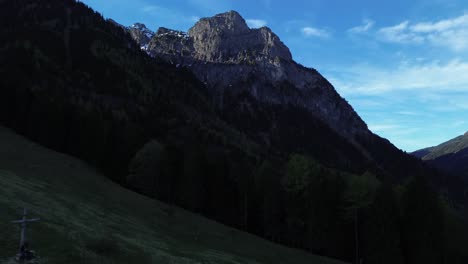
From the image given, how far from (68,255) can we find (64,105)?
8462 cm

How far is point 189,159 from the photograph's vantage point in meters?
86.1

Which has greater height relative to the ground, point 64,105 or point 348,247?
point 64,105

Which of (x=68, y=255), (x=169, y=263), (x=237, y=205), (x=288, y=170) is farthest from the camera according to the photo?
(x=237, y=205)

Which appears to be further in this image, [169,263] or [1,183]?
[1,183]

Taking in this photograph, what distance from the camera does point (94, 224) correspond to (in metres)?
37.1

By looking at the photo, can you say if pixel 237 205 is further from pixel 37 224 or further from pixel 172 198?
pixel 37 224

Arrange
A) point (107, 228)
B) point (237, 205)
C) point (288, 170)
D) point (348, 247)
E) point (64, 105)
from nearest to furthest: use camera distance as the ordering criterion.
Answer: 1. point (107, 228)
2. point (348, 247)
3. point (288, 170)
4. point (237, 205)
5. point (64, 105)

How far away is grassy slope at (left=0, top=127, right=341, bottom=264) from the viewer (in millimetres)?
26875

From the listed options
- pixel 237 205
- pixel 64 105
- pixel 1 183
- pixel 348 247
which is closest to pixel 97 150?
pixel 64 105

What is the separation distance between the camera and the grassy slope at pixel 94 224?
26.9 metres

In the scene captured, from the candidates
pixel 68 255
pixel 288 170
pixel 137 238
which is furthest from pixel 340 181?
pixel 68 255

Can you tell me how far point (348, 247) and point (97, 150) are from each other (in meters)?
63.0

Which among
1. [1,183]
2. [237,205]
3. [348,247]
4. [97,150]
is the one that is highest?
[97,150]

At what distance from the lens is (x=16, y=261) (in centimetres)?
2047
